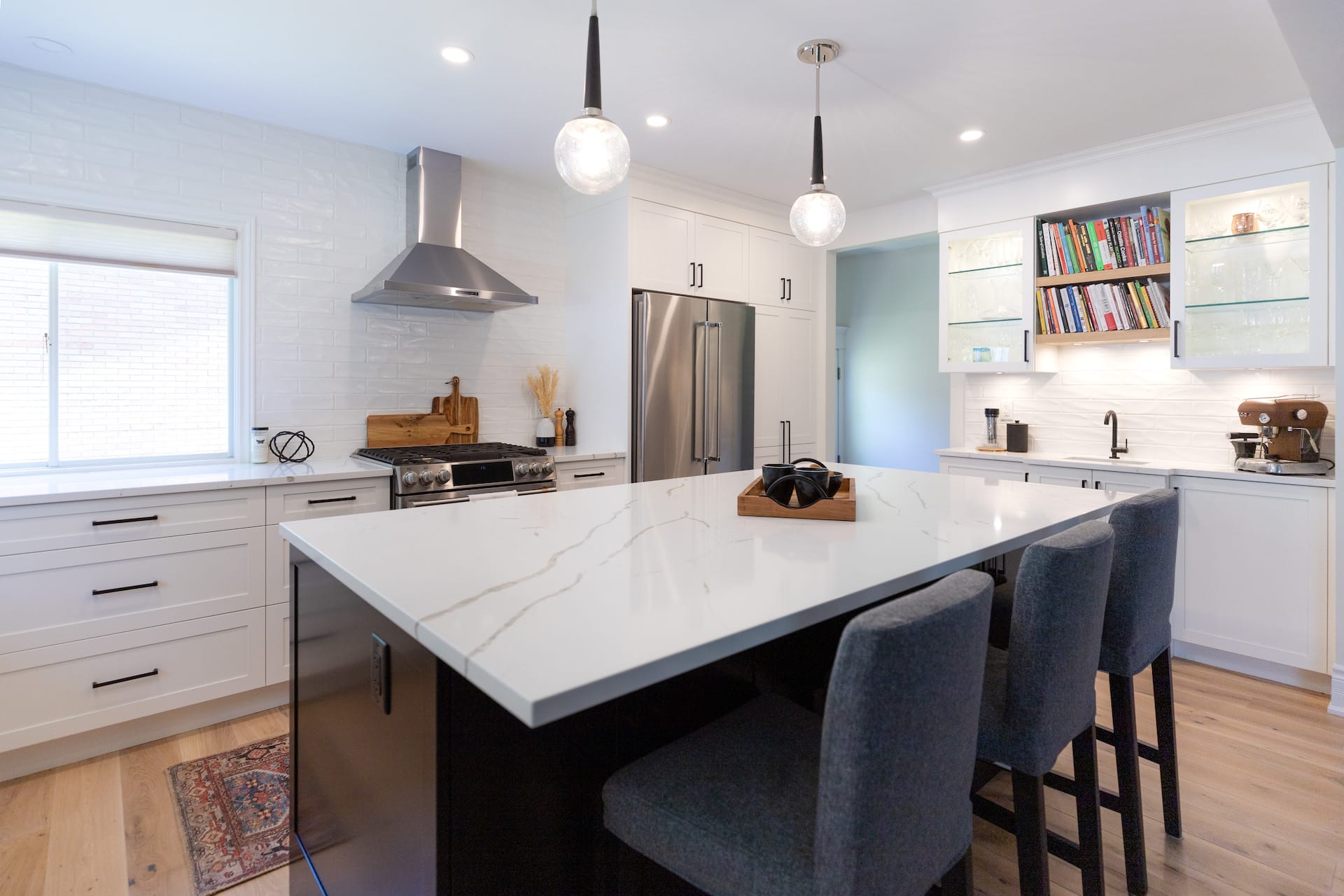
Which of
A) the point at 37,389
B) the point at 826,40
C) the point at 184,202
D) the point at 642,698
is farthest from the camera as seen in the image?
the point at 184,202

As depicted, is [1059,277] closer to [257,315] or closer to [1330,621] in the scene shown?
[1330,621]

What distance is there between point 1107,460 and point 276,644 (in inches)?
155

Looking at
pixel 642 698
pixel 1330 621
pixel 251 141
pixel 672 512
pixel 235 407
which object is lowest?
pixel 1330 621

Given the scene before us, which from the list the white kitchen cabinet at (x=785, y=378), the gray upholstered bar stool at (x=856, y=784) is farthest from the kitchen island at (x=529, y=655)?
the white kitchen cabinet at (x=785, y=378)

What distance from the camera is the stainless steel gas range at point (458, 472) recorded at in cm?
301

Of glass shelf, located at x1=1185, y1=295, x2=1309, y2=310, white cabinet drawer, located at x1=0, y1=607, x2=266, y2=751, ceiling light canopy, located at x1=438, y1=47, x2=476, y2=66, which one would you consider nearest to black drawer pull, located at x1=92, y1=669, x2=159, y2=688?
white cabinet drawer, located at x1=0, y1=607, x2=266, y2=751

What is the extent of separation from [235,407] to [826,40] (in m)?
3.01

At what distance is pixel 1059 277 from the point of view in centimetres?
377

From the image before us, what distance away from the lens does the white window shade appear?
2771mm

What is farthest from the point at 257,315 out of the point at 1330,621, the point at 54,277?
the point at 1330,621

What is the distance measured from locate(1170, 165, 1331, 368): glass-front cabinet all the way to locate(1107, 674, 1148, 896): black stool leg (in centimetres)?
236

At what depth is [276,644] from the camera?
9.21 ft

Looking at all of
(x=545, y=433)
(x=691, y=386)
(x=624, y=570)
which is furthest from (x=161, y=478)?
(x=691, y=386)

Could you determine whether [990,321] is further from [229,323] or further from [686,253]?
[229,323]
